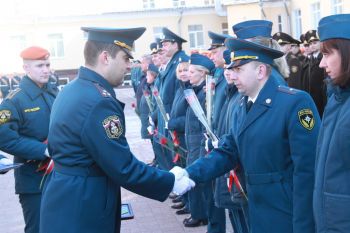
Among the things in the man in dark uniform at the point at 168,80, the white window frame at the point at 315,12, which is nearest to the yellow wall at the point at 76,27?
the white window frame at the point at 315,12

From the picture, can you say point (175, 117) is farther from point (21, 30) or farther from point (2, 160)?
point (21, 30)

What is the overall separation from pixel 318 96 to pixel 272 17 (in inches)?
1044

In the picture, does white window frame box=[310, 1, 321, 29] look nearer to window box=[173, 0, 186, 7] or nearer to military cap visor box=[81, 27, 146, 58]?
window box=[173, 0, 186, 7]

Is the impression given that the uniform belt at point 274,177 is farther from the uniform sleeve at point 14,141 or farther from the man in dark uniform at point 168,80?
the man in dark uniform at point 168,80

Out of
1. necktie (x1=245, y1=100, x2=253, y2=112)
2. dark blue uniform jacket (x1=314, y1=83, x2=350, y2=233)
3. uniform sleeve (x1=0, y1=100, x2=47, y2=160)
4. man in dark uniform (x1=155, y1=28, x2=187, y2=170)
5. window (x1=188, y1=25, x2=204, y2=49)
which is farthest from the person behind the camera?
window (x1=188, y1=25, x2=204, y2=49)

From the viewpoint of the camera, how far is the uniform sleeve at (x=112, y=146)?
3.12 metres

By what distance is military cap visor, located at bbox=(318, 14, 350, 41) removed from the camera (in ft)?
8.63

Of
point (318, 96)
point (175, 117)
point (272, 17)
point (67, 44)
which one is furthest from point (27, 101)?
point (67, 44)

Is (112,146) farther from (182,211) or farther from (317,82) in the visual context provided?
(317,82)

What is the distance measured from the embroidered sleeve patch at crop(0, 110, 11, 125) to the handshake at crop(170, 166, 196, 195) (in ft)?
6.31

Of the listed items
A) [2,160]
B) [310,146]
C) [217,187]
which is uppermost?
[310,146]

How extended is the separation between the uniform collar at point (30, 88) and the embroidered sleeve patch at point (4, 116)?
0.87 feet

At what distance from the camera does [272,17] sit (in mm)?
34219

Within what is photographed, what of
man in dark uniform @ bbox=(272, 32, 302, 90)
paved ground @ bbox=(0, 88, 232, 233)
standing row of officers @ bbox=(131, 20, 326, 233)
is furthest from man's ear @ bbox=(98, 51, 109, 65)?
man in dark uniform @ bbox=(272, 32, 302, 90)
